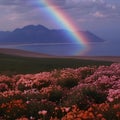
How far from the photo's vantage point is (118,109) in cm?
1037

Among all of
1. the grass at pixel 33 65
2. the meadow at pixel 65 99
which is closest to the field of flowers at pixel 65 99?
the meadow at pixel 65 99

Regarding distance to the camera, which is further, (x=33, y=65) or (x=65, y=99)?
(x=33, y=65)

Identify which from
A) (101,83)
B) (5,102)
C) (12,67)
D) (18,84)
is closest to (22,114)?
(5,102)

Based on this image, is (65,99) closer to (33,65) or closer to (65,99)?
(65,99)

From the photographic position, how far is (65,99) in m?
13.6

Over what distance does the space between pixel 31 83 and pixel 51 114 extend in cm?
593

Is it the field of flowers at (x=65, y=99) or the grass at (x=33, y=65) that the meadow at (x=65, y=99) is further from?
the grass at (x=33, y=65)

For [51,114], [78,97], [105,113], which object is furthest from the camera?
[78,97]

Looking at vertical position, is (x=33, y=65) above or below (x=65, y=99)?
below

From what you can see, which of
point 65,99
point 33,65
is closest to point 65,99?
point 65,99

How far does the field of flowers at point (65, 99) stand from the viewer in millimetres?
10422

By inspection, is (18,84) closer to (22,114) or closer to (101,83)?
(101,83)

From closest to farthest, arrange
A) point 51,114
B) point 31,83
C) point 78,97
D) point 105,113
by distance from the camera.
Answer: point 105,113
point 51,114
point 78,97
point 31,83

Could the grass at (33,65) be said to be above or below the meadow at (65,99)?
below
